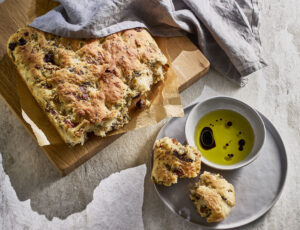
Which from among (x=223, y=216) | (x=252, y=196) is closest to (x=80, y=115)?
(x=223, y=216)

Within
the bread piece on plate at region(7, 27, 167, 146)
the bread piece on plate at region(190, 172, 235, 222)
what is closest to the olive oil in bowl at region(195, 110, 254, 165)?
the bread piece on plate at region(190, 172, 235, 222)

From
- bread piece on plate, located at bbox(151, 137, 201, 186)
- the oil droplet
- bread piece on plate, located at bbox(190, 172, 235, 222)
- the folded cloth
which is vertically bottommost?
bread piece on plate, located at bbox(190, 172, 235, 222)

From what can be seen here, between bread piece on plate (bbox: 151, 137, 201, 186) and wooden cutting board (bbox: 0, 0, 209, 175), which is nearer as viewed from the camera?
bread piece on plate (bbox: 151, 137, 201, 186)

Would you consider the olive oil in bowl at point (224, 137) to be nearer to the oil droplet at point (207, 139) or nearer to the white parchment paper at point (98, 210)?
the oil droplet at point (207, 139)

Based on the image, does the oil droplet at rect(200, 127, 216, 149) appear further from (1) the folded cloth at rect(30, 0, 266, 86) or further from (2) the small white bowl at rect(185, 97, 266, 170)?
(1) the folded cloth at rect(30, 0, 266, 86)

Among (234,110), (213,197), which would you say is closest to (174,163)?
(213,197)

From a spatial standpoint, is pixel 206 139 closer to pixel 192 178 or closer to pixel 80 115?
pixel 192 178
